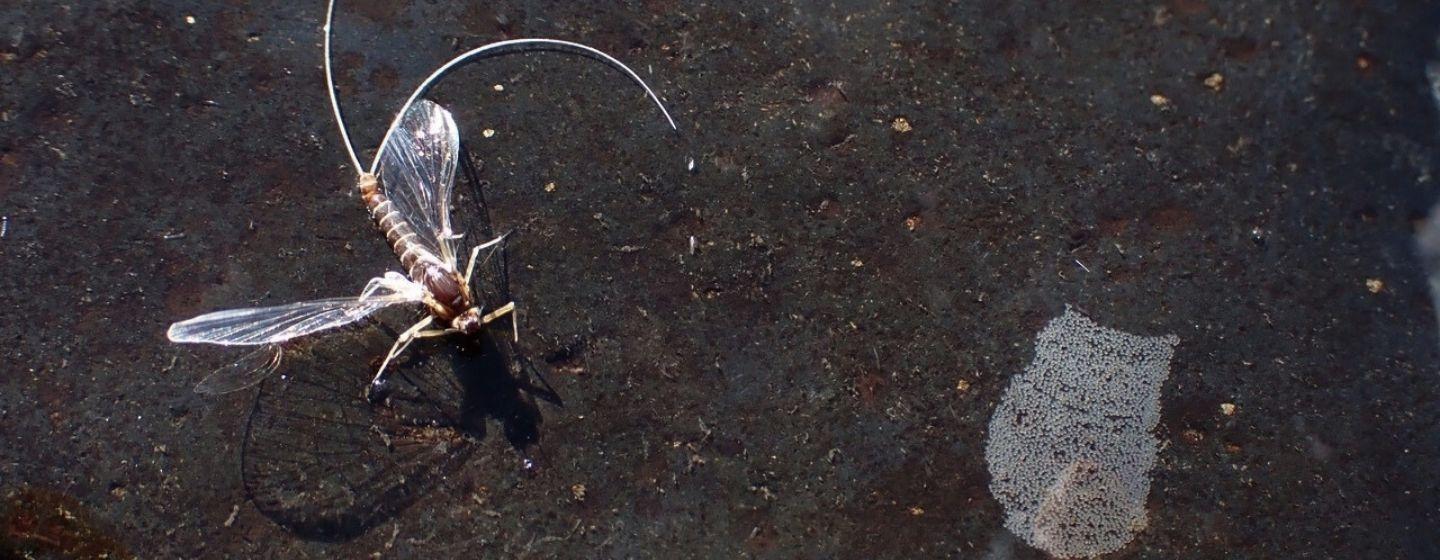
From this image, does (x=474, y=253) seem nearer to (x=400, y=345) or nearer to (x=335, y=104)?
(x=400, y=345)

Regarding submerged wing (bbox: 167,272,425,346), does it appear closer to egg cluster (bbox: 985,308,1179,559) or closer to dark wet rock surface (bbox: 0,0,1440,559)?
dark wet rock surface (bbox: 0,0,1440,559)

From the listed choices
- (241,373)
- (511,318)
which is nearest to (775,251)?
(511,318)

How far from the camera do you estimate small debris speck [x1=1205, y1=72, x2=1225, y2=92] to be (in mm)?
2854

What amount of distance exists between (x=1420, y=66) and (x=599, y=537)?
281 cm

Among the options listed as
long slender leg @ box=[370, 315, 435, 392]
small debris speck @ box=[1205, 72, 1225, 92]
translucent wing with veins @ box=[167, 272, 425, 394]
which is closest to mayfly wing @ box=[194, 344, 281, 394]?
translucent wing with veins @ box=[167, 272, 425, 394]

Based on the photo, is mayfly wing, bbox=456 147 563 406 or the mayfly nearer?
the mayfly

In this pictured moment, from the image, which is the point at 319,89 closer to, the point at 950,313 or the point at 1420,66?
the point at 950,313

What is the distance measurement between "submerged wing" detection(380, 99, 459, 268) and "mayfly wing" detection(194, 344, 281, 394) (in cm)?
55

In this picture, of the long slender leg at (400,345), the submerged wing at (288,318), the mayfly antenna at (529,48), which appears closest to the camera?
the submerged wing at (288,318)

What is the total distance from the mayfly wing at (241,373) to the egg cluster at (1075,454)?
209 cm

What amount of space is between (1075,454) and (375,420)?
202 cm

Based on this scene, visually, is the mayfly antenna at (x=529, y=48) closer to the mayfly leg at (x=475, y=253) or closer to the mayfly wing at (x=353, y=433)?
the mayfly leg at (x=475, y=253)

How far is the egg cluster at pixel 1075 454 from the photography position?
273 centimetres

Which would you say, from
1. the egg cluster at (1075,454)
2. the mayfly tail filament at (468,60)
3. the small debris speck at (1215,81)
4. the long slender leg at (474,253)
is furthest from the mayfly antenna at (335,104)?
the small debris speck at (1215,81)
